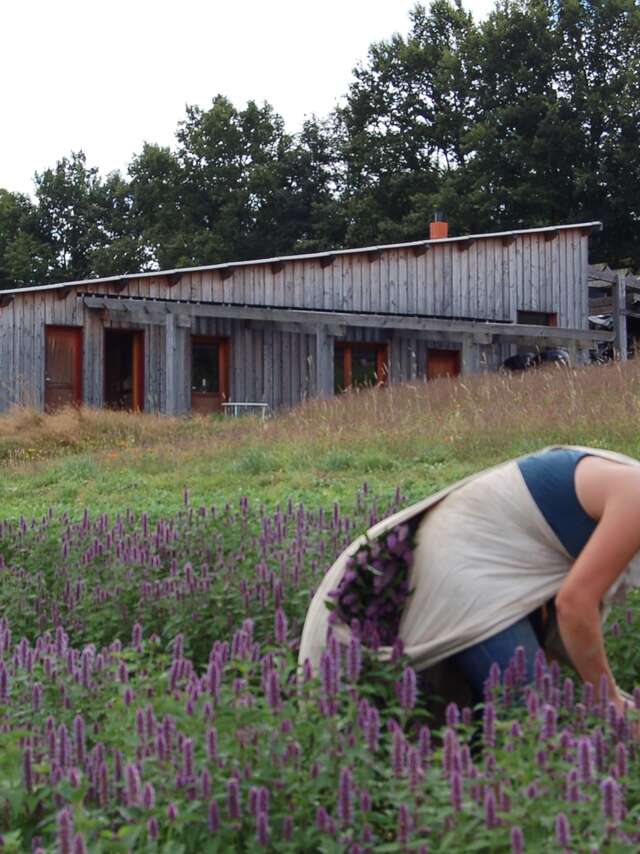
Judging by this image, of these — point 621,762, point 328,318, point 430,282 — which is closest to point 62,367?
point 328,318

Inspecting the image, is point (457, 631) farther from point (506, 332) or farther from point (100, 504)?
point (506, 332)

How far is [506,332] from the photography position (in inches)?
1005

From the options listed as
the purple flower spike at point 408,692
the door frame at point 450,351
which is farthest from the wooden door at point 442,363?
the purple flower spike at point 408,692

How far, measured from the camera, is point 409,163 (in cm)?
4972

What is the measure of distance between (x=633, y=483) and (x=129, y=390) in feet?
71.5

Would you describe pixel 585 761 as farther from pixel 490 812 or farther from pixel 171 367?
pixel 171 367

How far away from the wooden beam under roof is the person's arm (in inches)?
743

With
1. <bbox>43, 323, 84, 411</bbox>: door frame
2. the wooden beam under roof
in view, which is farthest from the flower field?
<bbox>43, 323, 84, 411</bbox>: door frame

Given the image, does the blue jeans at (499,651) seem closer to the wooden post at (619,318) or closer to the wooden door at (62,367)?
the wooden door at (62,367)

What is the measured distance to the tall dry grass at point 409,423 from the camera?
40.5 feet

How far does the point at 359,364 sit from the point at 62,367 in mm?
7251

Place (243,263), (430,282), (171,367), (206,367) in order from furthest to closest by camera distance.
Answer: (430,282)
(243,263)
(206,367)
(171,367)

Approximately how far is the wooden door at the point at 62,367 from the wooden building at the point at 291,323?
0.09 ft

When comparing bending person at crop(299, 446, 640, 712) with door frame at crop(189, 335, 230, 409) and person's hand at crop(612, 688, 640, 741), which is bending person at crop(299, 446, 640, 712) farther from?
door frame at crop(189, 335, 230, 409)
